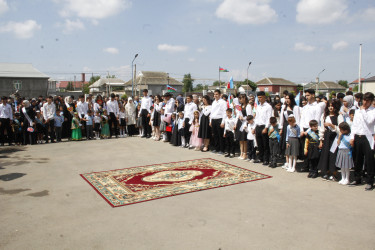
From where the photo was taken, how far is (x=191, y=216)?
4.51 meters

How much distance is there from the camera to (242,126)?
861 centimetres

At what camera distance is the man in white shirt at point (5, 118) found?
11203mm

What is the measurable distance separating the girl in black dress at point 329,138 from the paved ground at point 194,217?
11.9 inches

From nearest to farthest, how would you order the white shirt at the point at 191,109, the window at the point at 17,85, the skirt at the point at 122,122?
the white shirt at the point at 191,109, the skirt at the point at 122,122, the window at the point at 17,85

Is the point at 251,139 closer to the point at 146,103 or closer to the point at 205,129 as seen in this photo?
the point at 205,129

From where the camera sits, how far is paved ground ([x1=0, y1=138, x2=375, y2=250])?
3701 mm

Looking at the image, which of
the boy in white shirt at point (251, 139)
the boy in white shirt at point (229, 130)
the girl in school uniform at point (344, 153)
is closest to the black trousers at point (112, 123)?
the boy in white shirt at point (229, 130)

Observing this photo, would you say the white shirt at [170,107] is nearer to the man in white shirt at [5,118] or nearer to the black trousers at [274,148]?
the black trousers at [274,148]

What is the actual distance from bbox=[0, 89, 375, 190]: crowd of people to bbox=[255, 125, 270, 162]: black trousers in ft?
0.09

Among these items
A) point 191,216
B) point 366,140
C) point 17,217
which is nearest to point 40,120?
point 17,217

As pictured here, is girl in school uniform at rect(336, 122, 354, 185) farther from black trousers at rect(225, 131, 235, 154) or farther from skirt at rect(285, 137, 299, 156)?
black trousers at rect(225, 131, 235, 154)

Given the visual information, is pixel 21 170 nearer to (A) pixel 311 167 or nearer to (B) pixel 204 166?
(B) pixel 204 166

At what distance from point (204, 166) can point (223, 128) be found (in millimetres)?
2042

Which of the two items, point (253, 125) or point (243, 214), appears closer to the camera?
point (243, 214)
